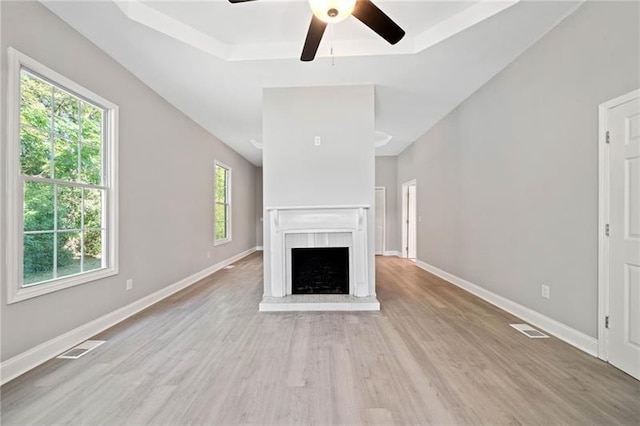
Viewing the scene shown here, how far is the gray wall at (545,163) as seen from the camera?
225 centimetres

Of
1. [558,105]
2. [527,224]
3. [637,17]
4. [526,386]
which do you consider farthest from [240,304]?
[637,17]

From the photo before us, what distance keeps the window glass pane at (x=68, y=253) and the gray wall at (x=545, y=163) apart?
4437 mm

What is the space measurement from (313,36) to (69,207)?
8.56 ft

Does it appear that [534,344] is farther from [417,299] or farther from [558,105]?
[558,105]

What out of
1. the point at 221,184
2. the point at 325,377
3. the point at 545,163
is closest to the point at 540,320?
the point at 545,163

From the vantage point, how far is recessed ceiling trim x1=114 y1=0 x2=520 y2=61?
2.48 metres

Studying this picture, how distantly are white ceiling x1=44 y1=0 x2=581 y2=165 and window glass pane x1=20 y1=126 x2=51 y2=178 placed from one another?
3.44 ft

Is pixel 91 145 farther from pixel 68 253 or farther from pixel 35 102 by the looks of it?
pixel 68 253

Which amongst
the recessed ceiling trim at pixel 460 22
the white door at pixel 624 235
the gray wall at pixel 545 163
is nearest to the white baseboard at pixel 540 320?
the gray wall at pixel 545 163

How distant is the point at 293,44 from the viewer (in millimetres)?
3062

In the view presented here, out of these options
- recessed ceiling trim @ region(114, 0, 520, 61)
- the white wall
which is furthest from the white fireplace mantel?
recessed ceiling trim @ region(114, 0, 520, 61)

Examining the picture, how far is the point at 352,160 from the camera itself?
3721 millimetres

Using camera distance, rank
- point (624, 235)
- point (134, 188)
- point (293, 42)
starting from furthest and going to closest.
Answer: point (134, 188)
point (293, 42)
point (624, 235)

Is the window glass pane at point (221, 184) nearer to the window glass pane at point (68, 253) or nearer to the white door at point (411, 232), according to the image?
the window glass pane at point (68, 253)
